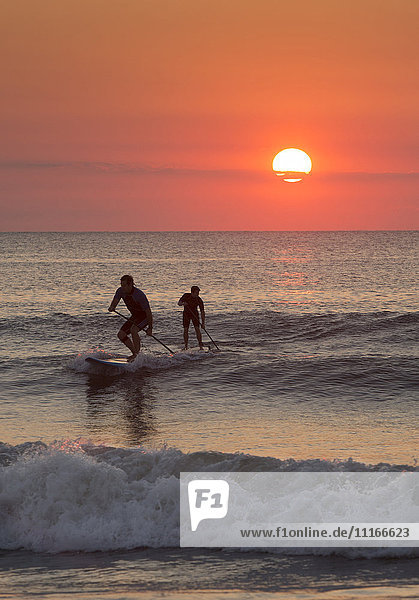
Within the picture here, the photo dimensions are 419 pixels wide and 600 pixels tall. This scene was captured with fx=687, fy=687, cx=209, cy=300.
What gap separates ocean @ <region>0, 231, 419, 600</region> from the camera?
647 cm

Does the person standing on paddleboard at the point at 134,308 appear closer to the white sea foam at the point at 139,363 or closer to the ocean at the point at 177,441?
the white sea foam at the point at 139,363

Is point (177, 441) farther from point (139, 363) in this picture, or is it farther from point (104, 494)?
point (139, 363)

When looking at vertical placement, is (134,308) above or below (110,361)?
above

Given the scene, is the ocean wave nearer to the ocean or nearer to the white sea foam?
the ocean

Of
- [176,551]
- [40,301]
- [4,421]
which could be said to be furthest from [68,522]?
[40,301]

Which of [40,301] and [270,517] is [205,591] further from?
[40,301]

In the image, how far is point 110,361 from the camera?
1817 cm

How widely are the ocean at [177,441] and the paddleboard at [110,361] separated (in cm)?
20

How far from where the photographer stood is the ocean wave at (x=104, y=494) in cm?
754

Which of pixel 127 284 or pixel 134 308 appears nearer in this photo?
pixel 127 284

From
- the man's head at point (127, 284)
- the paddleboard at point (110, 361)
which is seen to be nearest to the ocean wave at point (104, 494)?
the man's head at point (127, 284)

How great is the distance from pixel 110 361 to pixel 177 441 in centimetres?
761

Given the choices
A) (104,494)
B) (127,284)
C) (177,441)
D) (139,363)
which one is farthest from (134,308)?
(104,494)

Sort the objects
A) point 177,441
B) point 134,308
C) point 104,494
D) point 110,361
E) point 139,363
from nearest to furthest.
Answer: point 104,494 → point 177,441 → point 134,308 → point 110,361 → point 139,363
